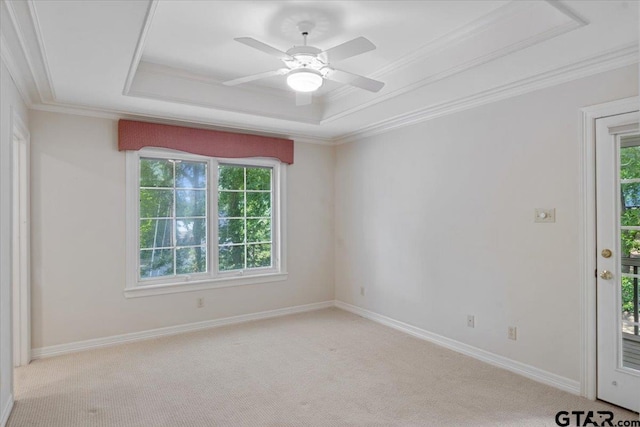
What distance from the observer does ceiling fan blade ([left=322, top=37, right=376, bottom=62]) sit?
229 centimetres

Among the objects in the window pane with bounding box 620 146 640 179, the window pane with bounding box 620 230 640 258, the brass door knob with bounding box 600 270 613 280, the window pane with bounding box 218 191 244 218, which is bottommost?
the brass door knob with bounding box 600 270 613 280

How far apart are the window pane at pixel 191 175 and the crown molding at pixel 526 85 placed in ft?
6.64

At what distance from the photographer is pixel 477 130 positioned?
11.6ft

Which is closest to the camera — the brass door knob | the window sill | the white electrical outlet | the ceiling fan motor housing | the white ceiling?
the white ceiling

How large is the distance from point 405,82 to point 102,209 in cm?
318

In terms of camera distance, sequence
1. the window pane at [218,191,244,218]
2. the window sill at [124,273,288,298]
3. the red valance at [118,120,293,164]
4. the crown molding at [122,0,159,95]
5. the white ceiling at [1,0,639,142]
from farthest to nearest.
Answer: the window pane at [218,191,244,218] → the window sill at [124,273,288,298] → the red valance at [118,120,293,164] → the white ceiling at [1,0,639,142] → the crown molding at [122,0,159,95]

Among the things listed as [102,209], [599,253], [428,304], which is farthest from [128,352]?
[599,253]

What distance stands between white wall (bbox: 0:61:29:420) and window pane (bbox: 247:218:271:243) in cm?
261

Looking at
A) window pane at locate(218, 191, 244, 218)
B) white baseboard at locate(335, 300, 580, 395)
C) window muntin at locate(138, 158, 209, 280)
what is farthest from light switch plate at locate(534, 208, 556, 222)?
window muntin at locate(138, 158, 209, 280)

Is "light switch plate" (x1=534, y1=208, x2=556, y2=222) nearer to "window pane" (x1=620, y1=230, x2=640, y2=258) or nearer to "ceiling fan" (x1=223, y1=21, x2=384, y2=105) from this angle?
"window pane" (x1=620, y1=230, x2=640, y2=258)

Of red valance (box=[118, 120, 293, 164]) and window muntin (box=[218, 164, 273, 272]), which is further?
window muntin (box=[218, 164, 273, 272])

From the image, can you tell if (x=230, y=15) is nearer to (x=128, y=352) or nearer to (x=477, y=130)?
(x=477, y=130)

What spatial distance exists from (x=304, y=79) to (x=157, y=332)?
3165mm

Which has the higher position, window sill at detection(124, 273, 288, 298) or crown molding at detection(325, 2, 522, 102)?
crown molding at detection(325, 2, 522, 102)
